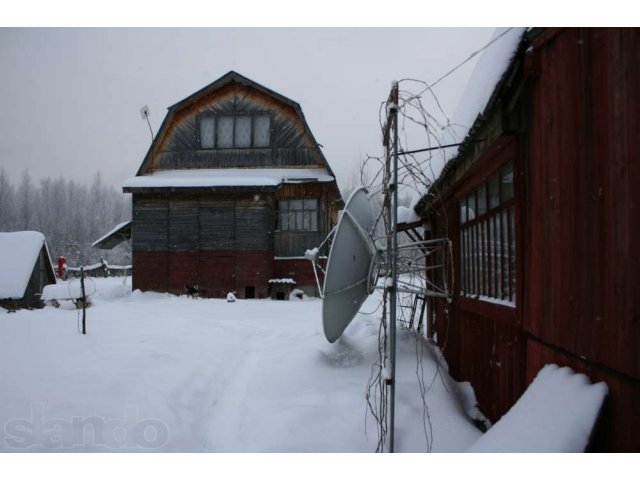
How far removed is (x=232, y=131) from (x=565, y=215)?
16700 mm

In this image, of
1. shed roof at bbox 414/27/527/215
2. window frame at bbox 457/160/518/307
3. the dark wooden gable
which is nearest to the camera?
shed roof at bbox 414/27/527/215

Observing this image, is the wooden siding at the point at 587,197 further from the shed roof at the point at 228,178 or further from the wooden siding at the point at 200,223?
the wooden siding at the point at 200,223

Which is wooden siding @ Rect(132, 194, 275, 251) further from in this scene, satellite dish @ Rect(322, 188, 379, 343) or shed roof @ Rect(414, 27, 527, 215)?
shed roof @ Rect(414, 27, 527, 215)

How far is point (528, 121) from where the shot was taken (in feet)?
10.4

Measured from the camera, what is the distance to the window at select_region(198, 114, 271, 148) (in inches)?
698

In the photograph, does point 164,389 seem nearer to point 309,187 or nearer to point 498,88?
point 498,88

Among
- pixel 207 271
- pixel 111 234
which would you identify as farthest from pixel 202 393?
pixel 111 234

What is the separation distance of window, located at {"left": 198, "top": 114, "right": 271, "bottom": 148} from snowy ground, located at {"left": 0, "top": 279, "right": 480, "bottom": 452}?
10.7m

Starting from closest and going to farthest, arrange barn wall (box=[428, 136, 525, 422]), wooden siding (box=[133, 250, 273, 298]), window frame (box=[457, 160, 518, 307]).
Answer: barn wall (box=[428, 136, 525, 422])
window frame (box=[457, 160, 518, 307])
wooden siding (box=[133, 250, 273, 298])

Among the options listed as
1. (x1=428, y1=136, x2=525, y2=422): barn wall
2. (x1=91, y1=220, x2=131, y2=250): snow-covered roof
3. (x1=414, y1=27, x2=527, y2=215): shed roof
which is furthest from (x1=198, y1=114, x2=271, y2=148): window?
(x1=414, y1=27, x2=527, y2=215): shed roof

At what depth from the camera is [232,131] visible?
1783 cm

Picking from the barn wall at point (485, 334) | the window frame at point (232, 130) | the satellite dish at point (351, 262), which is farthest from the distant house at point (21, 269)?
the barn wall at point (485, 334)

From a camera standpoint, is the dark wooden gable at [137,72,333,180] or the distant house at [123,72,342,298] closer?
the distant house at [123,72,342,298]

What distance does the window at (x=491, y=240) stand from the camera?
3750mm
